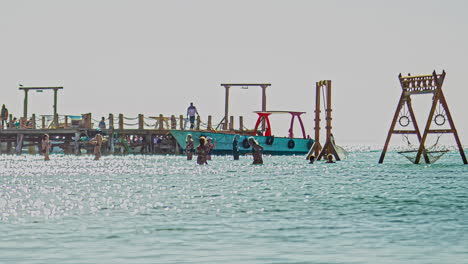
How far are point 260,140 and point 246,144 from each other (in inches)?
45.5

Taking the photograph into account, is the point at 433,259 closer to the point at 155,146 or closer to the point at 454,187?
the point at 454,187

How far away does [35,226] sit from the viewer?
39.9 feet

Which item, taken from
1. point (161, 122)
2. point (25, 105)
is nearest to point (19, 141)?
point (25, 105)

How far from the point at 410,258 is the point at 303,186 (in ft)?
43.3

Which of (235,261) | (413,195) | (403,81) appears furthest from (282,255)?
(403,81)

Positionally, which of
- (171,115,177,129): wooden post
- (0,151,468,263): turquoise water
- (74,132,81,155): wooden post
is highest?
(171,115,177,129): wooden post

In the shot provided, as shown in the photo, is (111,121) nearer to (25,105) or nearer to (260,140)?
(25,105)

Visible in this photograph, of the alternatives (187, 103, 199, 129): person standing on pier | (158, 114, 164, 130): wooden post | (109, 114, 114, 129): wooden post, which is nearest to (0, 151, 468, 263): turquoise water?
(187, 103, 199, 129): person standing on pier

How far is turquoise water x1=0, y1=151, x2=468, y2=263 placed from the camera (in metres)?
9.50

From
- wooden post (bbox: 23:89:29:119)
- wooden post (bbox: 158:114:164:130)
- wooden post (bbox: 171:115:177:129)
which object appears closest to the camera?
wooden post (bbox: 171:115:177:129)

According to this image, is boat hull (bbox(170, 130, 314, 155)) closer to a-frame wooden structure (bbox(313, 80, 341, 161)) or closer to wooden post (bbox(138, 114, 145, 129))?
wooden post (bbox(138, 114, 145, 129))

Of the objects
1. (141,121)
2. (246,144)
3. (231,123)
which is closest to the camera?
(246,144)

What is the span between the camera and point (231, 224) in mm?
12508

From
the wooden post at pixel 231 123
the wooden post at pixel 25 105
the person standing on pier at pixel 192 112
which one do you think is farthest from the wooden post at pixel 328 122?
the wooden post at pixel 25 105
